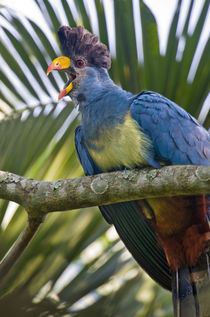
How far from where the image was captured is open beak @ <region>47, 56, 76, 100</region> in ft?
12.1

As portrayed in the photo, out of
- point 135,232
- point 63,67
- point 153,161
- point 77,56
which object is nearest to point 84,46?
point 77,56

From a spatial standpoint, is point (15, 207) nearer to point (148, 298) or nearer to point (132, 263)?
point (132, 263)

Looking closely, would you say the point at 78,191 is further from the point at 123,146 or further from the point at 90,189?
the point at 123,146

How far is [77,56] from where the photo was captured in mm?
3961

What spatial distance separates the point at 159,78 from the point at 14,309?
179 centimetres

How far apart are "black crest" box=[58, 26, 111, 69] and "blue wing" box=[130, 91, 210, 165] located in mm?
578

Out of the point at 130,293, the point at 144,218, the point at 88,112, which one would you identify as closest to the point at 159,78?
the point at 88,112

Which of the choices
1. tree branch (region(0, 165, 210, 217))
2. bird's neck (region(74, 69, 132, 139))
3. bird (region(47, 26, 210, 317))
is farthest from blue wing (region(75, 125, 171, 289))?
tree branch (region(0, 165, 210, 217))

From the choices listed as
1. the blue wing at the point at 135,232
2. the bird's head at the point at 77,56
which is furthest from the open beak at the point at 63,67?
the blue wing at the point at 135,232

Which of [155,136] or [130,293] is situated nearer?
[155,136]

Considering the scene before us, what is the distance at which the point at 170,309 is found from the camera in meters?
4.05

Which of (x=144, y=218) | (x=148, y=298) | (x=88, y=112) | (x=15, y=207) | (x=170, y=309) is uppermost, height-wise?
(x=88, y=112)

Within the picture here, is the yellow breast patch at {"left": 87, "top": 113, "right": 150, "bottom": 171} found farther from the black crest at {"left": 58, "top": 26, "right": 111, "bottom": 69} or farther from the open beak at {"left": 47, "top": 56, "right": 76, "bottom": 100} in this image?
the black crest at {"left": 58, "top": 26, "right": 111, "bottom": 69}

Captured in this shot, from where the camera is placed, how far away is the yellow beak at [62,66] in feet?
12.1
